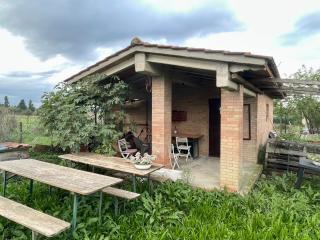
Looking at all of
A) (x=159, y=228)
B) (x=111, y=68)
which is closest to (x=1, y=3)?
(x=111, y=68)

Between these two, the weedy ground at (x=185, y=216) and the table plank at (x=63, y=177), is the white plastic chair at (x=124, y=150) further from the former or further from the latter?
the table plank at (x=63, y=177)

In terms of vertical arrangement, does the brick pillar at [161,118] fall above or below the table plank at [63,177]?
above

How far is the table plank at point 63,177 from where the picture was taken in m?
3.83

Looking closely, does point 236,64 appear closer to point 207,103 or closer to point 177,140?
point 177,140

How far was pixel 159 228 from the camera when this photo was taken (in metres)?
4.18

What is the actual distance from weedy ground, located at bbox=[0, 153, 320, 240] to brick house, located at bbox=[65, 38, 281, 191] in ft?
3.00

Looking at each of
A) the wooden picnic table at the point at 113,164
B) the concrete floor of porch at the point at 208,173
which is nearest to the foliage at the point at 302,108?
the concrete floor of porch at the point at 208,173

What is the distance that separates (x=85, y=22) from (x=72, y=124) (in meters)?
4.00

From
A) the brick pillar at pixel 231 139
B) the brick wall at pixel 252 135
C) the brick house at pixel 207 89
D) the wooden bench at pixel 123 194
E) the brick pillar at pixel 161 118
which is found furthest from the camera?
the brick wall at pixel 252 135

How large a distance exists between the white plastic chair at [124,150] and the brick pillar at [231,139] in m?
3.23

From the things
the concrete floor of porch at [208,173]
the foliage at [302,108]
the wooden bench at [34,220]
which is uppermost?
the foliage at [302,108]

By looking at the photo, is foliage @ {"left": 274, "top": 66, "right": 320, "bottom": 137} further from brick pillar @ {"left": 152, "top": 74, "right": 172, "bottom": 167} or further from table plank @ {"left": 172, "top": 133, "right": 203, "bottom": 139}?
brick pillar @ {"left": 152, "top": 74, "right": 172, "bottom": 167}

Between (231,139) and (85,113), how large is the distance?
4031 millimetres

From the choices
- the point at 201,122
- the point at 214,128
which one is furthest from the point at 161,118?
the point at 214,128
